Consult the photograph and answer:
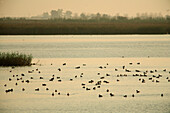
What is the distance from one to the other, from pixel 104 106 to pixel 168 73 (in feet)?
36.9

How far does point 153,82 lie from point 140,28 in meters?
61.8

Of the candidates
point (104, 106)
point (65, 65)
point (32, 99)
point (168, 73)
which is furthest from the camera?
point (65, 65)

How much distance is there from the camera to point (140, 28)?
8938 centimetres

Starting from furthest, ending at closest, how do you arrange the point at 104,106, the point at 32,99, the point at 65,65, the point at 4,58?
the point at 65,65 < the point at 4,58 < the point at 32,99 < the point at 104,106

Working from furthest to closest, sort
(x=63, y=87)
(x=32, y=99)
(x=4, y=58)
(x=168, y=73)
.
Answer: (x=4, y=58)
(x=168, y=73)
(x=63, y=87)
(x=32, y=99)

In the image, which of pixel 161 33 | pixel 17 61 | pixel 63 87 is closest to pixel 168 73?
pixel 63 87

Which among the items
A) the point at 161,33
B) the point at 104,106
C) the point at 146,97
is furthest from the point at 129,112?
the point at 161,33

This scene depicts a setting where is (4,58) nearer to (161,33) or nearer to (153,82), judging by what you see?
(153,82)

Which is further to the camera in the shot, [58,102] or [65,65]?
[65,65]

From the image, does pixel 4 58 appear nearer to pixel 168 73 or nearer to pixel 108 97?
pixel 168 73

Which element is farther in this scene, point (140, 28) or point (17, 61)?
point (140, 28)

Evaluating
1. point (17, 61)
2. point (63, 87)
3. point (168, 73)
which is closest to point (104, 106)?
point (63, 87)

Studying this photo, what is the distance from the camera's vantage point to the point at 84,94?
80.3 ft

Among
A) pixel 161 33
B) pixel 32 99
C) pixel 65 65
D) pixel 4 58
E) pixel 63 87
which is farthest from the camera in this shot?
pixel 161 33
